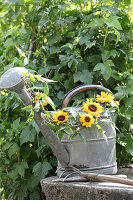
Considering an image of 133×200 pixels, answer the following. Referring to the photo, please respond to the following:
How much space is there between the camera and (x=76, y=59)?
5.32 ft

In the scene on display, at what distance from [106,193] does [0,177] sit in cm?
98

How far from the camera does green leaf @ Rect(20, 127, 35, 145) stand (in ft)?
5.34

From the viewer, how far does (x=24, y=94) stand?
3.87 ft

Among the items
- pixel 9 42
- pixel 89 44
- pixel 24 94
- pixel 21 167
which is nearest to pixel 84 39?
pixel 89 44

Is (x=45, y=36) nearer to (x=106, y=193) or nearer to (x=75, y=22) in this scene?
(x=75, y=22)

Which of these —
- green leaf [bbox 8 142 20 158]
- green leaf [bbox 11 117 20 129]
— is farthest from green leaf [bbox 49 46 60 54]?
green leaf [bbox 8 142 20 158]

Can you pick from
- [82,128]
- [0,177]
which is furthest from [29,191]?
[82,128]

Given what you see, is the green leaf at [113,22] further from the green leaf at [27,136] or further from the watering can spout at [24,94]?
the green leaf at [27,136]

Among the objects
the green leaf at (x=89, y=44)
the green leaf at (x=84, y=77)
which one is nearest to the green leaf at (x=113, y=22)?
the green leaf at (x=89, y=44)

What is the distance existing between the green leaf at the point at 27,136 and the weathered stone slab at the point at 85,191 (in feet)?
1.34

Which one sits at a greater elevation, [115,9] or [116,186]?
[115,9]

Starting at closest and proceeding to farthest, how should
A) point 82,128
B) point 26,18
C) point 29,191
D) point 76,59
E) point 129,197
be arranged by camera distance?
point 129,197 < point 82,128 < point 76,59 < point 29,191 < point 26,18

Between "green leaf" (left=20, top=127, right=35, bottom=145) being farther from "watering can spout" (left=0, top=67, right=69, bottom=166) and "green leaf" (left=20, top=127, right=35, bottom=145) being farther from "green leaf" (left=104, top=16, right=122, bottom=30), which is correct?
"green leaf" (left=104, top=16, right=122, bottom=30)

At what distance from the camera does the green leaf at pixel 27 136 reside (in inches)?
64.1
